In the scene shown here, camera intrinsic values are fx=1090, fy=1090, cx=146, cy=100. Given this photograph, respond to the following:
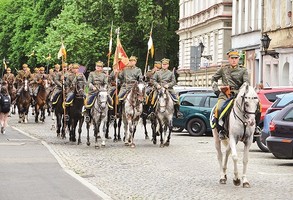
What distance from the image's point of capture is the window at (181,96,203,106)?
38.8 metres

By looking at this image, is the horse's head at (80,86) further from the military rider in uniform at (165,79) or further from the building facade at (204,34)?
the building facade at (204,34)

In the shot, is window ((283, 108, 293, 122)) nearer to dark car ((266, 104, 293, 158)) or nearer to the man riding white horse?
dark car ((266, 104, 293, 158))

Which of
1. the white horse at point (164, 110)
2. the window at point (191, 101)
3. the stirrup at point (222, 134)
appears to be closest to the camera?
the stirrup at point (222, 134)

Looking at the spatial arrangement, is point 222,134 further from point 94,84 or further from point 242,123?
point 94,84

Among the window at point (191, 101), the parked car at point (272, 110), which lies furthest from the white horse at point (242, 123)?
the window at point (191, 101)

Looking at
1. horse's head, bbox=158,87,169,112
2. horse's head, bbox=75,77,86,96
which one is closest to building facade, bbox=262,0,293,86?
horse's head, bbox=75,77,86,96

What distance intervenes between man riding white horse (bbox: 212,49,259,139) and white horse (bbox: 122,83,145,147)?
1016 cm

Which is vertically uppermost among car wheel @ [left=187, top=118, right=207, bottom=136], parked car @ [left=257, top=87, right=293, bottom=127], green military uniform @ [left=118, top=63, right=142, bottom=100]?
green military uniform @ [left=118, top=63, right=142, bottom=100]

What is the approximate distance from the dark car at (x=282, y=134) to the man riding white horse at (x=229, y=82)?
3.85m

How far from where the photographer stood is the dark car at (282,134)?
2303 centimetres

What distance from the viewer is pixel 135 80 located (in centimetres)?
3036

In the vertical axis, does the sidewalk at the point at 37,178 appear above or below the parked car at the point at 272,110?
below

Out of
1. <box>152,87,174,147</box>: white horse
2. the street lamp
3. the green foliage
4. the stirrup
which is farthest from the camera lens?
the green foliage

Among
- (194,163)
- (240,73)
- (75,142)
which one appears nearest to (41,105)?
(75,142)
